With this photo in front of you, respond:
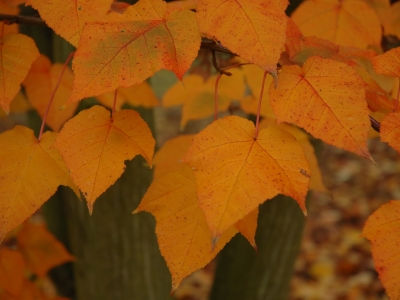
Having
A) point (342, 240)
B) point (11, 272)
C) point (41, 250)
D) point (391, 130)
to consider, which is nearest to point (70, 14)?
point (391, 130)

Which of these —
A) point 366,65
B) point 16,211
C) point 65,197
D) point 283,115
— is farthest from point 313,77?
point 65,197

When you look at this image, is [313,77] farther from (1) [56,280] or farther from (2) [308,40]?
(1) [56,280]

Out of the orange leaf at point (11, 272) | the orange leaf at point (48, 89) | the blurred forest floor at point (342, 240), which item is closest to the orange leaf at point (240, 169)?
the orange leaf at point (48, 89)

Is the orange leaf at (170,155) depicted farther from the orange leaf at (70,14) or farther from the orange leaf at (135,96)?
the orange leaf at (70,14)

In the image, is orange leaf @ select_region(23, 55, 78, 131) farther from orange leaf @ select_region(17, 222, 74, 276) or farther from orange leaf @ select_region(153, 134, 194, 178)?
orange leaf @ select_region(17, 222, 74, 276)

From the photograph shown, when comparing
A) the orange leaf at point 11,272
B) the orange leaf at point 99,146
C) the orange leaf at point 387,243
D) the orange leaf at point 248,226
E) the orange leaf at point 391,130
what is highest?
the orange leaf at point 99,146

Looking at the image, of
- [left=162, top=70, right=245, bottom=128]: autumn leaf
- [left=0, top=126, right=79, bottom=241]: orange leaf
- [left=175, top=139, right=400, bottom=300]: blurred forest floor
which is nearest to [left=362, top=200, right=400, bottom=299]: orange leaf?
[left=0, top=126, right=79, bottom=241]: orange leaf
